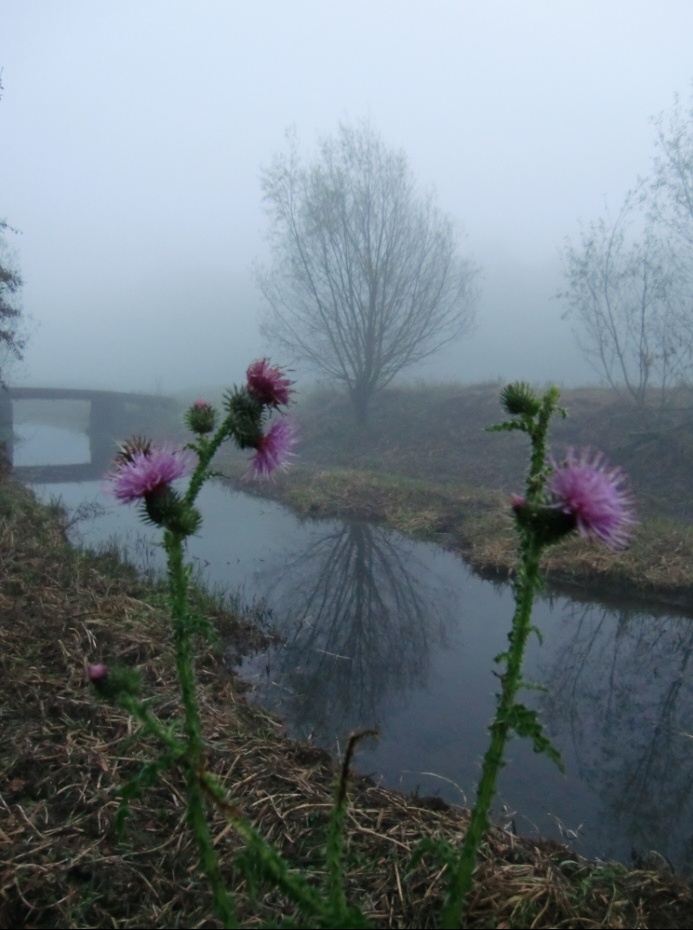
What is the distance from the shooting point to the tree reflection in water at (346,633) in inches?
187

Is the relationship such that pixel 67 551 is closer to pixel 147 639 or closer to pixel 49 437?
pixel 147 639

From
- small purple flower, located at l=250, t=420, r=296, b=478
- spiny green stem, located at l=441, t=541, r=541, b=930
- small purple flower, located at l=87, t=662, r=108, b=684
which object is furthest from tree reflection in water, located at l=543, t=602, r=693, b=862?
small purple flower, located at l=87, t=662, r=108, b=684

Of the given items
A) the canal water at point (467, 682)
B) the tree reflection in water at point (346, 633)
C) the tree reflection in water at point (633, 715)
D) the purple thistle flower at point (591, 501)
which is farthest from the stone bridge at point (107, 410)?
the purple thistle flower at point (591, 501)

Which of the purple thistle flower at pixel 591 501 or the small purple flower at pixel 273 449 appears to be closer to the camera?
the purple thistle flower at pixel 591 501

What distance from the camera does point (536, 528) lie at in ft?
5.43

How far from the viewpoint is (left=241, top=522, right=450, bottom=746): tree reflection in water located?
187 inches

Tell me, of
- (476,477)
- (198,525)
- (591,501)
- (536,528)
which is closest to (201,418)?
(198,525)

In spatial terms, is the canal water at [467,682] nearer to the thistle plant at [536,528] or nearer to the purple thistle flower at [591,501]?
the thistle plant at [536,528]

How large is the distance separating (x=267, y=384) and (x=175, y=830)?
6.43ft

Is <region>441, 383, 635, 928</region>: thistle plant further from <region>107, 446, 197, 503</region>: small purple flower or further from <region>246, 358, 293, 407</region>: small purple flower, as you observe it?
<region>107, 446, 197, 503</region>: small purple flower

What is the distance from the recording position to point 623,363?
16.7m

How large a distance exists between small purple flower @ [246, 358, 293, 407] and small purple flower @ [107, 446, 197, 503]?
27cm

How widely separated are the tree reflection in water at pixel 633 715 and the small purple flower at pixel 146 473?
2.85 m

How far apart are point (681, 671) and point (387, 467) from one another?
41.3 ft
